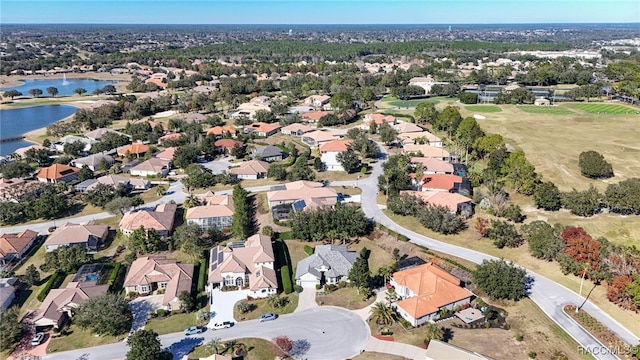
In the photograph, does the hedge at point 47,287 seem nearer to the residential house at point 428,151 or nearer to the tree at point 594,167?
the residential house at point 428,151

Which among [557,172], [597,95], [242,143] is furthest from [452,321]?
[597,95]

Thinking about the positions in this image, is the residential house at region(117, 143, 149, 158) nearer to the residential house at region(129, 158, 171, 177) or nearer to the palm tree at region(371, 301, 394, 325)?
the residential house at region(129, 158, 171, 177)

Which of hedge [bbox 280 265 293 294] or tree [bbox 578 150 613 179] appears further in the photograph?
tree [bbox 578 150 613 179]

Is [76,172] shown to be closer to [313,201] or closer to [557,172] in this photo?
[313,201]

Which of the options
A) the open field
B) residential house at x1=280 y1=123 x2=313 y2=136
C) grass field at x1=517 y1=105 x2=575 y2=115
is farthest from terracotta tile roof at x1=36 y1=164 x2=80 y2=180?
grass field at x1=517 y1=105 x2=575 y2=115

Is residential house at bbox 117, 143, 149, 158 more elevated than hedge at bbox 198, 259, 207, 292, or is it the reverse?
residential house at bbox 117, 143, 149, 158

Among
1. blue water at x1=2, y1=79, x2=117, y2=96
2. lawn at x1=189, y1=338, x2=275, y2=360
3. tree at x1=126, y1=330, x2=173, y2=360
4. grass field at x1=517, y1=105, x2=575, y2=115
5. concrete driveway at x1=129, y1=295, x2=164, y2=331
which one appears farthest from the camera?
blue water at x1=2, y1=79, x2=117, y2=96

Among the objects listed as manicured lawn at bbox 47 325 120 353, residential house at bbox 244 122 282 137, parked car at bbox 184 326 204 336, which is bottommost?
manicured lawn at bbox 47 325 120 353
